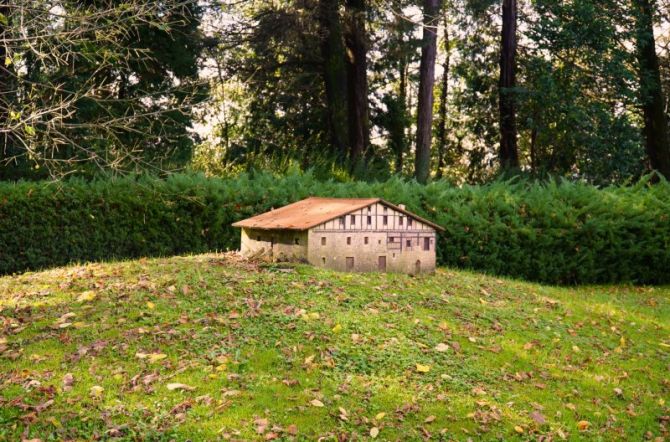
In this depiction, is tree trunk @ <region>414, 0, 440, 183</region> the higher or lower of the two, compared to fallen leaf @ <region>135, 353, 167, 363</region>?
higher

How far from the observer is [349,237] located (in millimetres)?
8812

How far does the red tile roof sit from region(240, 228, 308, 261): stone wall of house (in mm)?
125

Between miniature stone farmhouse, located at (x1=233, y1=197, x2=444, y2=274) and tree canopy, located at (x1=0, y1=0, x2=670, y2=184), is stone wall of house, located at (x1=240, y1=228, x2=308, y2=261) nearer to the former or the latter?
miniature stone farmhouse, located at (x1=233, y1=197, x2=444, y2=274)

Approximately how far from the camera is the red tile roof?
8586mm

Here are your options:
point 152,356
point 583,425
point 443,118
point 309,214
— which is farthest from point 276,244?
point 443,118

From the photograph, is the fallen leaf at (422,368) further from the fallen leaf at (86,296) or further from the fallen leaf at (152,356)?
the fallen leaf at (86,296)

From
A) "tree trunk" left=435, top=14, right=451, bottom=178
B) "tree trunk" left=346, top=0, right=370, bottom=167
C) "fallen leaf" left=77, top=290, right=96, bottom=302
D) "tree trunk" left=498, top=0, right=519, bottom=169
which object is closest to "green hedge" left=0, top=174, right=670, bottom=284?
"fallen leaf" left=77, top=290, right=96, bottom=302

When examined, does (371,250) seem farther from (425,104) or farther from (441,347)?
(425,104)

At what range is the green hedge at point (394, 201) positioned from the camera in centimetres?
1148

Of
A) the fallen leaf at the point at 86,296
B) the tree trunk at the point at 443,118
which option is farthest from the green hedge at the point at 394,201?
the tree trunk at the point at 443,118

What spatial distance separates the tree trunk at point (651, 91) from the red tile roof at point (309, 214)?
54.6 feet

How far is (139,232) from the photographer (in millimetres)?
11734

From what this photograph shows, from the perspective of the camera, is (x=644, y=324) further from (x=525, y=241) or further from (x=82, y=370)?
(x=82, y=370)

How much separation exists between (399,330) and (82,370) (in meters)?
2.99
